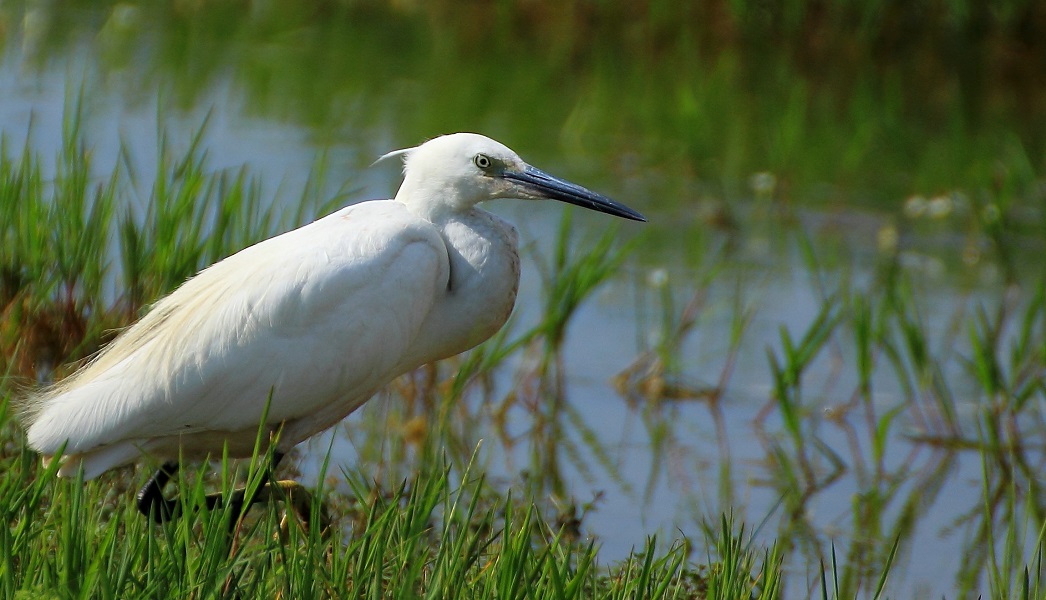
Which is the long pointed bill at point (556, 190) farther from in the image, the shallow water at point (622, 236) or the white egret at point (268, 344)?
the shallow water at point (622, 236)

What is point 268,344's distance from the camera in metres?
3.45

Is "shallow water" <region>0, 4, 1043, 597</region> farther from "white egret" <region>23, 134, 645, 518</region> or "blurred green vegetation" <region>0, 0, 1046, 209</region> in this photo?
"white egret" <region>23, 134, 645, 518</region>

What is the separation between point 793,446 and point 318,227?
2432 millimetres

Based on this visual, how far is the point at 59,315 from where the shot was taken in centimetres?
449

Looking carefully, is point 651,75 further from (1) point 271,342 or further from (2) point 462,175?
(1) point 271,342

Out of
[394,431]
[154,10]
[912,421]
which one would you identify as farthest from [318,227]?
[154,10]

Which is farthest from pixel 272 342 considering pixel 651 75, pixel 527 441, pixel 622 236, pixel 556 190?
pixel 651 75

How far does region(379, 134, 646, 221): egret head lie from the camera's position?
369cm

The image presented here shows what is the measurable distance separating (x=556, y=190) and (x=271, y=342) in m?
0.86

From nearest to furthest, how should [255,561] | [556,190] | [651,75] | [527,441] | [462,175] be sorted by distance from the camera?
1. [255,561]
2. [462,175]
3. [556,190]
4. [527,441]
5. [651,75]

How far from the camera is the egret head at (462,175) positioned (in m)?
3.69

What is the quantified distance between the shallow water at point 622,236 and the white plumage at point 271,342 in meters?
0.83

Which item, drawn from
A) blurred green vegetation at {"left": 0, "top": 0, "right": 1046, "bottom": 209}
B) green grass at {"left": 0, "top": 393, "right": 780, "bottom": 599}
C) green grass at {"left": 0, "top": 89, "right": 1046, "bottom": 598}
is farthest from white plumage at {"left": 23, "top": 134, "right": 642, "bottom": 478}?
blurred green vegetation at {"left": 0, "top": 0, "right": 1046, "bottom": 209}

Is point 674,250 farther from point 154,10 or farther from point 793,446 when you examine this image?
point 154,10
